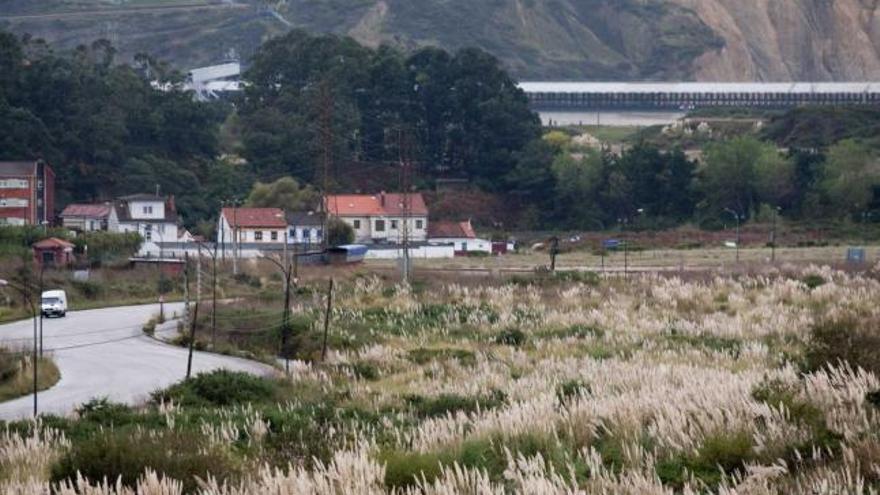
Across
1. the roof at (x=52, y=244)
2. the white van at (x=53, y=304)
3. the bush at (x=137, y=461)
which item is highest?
the roof at (x=52, y=244)

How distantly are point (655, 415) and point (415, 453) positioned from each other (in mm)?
2795

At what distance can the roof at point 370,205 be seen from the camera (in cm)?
7864

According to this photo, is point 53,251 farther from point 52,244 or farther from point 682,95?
point 682,95

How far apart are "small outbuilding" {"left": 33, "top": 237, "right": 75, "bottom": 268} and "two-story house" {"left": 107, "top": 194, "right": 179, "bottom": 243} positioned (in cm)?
988

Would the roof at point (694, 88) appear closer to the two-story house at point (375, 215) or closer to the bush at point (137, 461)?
the two-story house at point (375, 215)

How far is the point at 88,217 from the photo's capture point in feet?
239

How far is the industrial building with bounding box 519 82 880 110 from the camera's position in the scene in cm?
13500

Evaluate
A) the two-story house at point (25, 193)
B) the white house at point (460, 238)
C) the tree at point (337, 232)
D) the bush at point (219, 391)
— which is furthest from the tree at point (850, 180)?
the bush at point (219, 391)

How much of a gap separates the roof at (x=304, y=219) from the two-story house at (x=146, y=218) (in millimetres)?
5173

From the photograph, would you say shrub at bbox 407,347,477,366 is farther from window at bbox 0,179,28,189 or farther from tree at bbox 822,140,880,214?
tree at bbox 822,140,880,214

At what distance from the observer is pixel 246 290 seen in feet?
182

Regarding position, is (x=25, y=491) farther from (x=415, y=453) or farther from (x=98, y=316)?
(x=98, y=316)

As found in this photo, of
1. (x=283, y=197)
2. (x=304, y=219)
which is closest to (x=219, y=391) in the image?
(x=304, y=219)

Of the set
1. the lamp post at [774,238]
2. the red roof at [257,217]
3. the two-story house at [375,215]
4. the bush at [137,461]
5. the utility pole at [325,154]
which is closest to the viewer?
the bush at [137,461]
